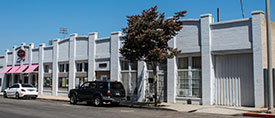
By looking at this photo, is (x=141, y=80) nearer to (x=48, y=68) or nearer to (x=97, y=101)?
(x=97, y=101)

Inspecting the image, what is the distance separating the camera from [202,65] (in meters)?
19.8

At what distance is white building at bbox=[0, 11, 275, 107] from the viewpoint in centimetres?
1795

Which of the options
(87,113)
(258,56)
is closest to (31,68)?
(87,113)

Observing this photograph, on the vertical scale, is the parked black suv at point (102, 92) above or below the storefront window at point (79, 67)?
below

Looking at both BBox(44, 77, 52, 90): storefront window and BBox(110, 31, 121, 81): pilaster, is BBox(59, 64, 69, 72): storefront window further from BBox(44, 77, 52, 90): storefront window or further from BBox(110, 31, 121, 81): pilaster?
BBox(110, 31, 121, 81): pilaster

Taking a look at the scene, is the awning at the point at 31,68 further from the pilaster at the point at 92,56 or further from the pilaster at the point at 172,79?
the pilaster at the point at 172,79

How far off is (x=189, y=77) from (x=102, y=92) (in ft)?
19.8

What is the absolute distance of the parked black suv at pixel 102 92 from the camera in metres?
19.3

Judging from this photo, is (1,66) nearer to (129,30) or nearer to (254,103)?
(129,30)

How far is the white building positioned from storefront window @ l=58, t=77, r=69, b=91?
173 centimetres

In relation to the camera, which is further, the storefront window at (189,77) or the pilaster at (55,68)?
the pilaster at (55,68)

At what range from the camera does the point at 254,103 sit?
1780cm

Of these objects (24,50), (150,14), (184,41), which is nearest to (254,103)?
(184,41)

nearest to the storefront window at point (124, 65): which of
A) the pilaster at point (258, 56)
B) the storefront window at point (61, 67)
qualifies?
the storefront window at point (61, 67)
